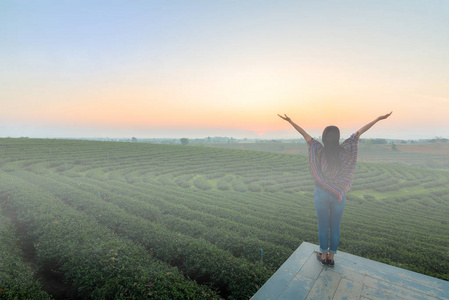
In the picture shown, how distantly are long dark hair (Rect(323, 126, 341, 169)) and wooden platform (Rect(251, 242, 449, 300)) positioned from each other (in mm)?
1954

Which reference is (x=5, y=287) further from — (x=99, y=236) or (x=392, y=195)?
(x=392, y=195)

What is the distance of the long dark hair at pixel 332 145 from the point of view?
13.2ft

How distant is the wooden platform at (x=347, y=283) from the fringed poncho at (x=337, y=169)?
1.40 m

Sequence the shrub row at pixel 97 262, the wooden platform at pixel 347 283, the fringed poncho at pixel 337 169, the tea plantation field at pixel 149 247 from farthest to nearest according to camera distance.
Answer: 1. the tea plantation field at pixel 149 247
2. the shrub row at pixel 97 262
3. the fringed poncho at pixel 337 169
4. the wooden platform at pixel 347 283

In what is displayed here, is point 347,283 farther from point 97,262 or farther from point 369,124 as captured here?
point 97,262

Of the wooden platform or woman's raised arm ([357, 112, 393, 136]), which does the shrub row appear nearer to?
the wooden platform

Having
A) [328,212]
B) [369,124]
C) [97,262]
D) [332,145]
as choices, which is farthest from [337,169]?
[97,262]

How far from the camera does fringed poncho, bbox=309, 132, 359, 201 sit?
391 cm

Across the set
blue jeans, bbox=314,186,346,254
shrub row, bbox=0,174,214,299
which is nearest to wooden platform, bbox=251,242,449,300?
blue jeans, bbox=314,186,346,254

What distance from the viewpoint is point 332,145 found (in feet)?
13.2

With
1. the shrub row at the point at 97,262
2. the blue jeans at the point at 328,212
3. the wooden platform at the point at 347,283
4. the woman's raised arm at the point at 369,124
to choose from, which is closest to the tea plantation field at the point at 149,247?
the shrub row at the point at 97,262

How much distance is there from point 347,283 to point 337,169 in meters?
1.95

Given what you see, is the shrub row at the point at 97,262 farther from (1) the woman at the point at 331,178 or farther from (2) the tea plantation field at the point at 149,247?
(1) the woman at the point at 331,178

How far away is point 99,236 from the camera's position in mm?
7031
